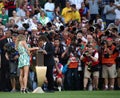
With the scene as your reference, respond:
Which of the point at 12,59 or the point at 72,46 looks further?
the point at 72,46

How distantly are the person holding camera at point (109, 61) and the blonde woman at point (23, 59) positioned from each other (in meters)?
4.40

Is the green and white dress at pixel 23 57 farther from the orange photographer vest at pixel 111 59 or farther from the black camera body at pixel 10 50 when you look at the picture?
the orange photographer vest at pixel 111 59

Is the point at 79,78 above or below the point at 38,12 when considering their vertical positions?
below

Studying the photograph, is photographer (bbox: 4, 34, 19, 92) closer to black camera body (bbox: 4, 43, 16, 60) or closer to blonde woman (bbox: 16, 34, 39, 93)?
black camera body (bbox: 4, 43, 16, 60)

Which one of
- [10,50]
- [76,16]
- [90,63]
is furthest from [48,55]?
[76,16]

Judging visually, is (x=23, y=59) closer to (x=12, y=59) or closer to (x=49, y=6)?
(x=12, y=59)

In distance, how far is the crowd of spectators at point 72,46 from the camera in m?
29.1

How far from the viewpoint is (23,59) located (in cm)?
2647

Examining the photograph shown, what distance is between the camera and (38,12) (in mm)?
33219

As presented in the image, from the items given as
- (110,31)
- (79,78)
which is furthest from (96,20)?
(79,78)

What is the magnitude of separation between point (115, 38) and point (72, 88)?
3.00 metres

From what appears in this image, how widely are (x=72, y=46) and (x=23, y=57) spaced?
3.94 meters

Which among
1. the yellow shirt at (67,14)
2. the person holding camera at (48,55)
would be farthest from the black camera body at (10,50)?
the yellow shirt at (67,14)

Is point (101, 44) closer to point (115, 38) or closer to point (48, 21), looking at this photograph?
point (115, 38)
